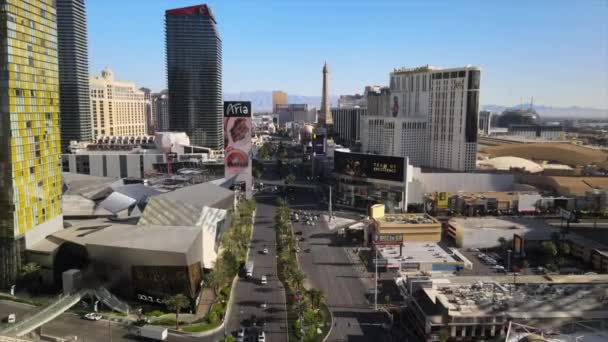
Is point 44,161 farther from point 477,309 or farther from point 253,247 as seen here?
point 477,309

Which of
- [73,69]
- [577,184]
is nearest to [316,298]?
[577,184]

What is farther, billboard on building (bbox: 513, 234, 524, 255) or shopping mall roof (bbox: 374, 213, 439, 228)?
shopping mall roof (bbox: 374, 213, 439, 228)

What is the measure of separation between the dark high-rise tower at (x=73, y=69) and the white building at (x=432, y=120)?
239 feet

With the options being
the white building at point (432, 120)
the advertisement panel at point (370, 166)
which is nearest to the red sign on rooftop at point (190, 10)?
the white building at point (432, 120)

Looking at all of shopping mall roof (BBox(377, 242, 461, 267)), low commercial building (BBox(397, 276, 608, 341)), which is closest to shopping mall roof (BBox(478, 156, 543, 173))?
shopping mall roof (BBox(377, 242, 461, 267))

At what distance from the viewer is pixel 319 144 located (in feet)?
358

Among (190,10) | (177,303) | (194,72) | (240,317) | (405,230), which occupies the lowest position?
(240,317)

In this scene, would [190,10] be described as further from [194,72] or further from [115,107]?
[115,107]

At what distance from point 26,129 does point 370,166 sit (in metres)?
47.7

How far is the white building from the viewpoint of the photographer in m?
93.0

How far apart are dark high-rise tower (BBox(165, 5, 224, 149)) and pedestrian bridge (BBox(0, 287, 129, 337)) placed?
9636 centimetres

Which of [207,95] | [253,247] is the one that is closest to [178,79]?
[207,95]

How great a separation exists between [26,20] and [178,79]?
8855cm

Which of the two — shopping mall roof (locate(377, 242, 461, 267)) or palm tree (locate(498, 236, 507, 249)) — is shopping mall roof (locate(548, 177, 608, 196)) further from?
shopping mall roof (locate(377, 242, 461, 267))
